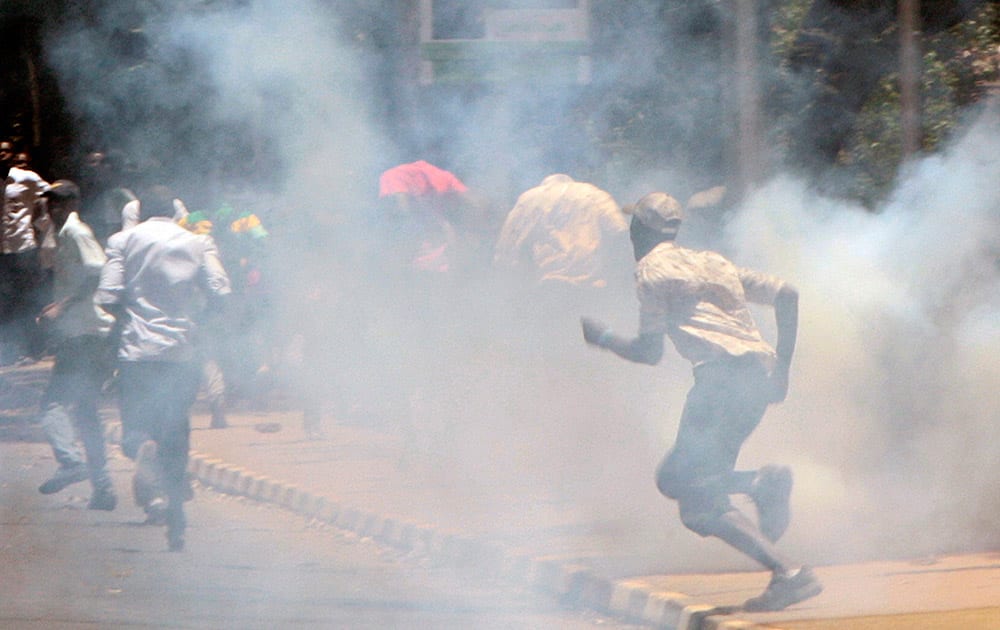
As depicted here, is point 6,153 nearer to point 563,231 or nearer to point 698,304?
point 563,231

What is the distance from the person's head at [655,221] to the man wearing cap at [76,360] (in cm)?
332

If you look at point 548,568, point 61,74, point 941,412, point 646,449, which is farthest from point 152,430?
point 61,74

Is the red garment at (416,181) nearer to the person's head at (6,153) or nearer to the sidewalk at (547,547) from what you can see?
the sidewalk at (547,547)

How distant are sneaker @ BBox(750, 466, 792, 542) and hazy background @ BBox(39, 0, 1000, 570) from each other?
889mm

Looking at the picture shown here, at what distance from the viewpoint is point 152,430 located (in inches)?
279

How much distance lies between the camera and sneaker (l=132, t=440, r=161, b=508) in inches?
291

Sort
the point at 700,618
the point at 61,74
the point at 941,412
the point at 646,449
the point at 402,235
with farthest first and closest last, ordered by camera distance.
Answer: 1. the point at 61,74
2. the point at 402,235
3. the point at 646,449
4. the point at 941,412
5. the point at 700,618

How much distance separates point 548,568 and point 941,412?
189cm

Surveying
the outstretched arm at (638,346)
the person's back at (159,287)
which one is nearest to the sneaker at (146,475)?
the person's back at (159,287)

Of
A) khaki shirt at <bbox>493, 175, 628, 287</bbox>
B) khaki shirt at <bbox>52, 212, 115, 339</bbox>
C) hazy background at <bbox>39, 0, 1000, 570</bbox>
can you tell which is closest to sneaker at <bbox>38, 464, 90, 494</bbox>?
khaki shirt at <bbox>52, 212, 115, 339</bbox>

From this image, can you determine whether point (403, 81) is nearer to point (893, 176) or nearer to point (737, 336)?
point (893, 176)

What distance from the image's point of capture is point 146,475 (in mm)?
7539

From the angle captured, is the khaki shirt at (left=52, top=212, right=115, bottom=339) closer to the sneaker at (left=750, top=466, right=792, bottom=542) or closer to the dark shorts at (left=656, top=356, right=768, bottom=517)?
the dark shorts at (left=656, top=356, right=768, bottom=517)

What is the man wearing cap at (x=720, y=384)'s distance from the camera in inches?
211
